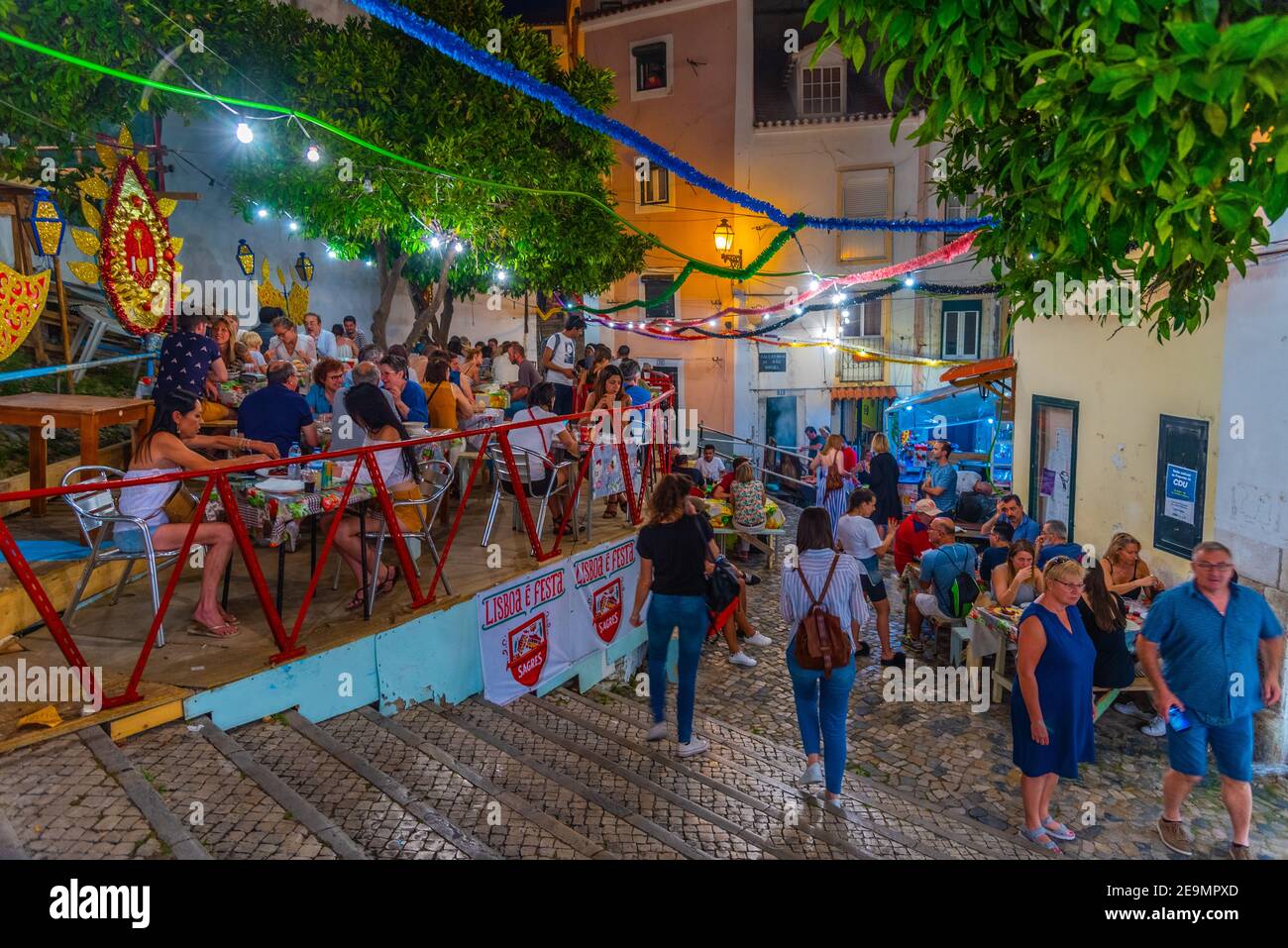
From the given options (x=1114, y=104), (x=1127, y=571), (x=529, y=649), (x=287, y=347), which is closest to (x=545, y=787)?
(x=529, y=649)

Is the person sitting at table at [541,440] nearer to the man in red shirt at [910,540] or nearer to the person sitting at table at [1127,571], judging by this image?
the man in red shirt at [910,540]

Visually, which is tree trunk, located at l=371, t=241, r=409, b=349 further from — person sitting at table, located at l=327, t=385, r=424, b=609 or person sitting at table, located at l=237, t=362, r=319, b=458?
person sitting at table, located at l=327, t=385, r=424, b=609

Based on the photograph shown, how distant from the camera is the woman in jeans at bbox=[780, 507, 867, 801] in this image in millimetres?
5160

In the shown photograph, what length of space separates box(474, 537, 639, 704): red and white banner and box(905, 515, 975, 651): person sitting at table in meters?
2.84

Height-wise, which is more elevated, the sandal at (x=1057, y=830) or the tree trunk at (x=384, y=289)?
the tree trunk at (x=384, y=289)

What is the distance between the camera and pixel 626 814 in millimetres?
4801

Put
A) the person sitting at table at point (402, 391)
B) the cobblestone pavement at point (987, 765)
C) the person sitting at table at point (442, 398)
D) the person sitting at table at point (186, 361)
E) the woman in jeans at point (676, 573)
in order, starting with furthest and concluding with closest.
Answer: the person sitting at table at point (442, 398) → the person sitting at table at point (402, 391) → the person sitting at table at point (186, 361) → the woman in jeans at point (676, 573) → the cobblestone pavement at point (987, 765)

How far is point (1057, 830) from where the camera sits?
5375mm

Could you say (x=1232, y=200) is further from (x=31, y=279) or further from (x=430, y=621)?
(x=31, y=279)

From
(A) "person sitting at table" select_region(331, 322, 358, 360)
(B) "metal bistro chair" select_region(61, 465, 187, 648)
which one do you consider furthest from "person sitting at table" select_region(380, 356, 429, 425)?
(A) "person sitting at table" select_region(331, 322, 358, 360)

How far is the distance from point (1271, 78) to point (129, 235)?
794 cm

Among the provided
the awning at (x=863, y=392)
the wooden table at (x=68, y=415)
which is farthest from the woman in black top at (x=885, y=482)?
the awning at (x=863, y=392)

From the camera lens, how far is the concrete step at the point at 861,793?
518cm

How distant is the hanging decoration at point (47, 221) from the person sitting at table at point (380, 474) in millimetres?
5156
